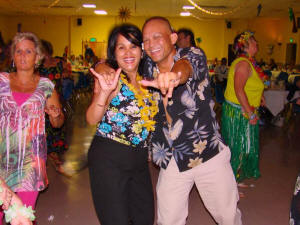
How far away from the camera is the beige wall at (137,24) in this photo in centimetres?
1788

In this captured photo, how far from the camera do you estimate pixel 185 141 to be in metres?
1.97

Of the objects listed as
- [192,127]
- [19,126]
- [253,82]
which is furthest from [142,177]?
[253,82]

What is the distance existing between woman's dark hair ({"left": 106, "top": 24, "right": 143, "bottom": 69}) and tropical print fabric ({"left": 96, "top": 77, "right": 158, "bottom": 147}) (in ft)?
0.62

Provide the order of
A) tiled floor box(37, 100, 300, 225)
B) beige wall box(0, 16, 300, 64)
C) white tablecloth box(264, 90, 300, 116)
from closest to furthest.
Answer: tiled floor box(37, 100, 300, 225)
white tablecloth box(264, 90, 300, 116)
beige wall box(0, 16, 300, 64)

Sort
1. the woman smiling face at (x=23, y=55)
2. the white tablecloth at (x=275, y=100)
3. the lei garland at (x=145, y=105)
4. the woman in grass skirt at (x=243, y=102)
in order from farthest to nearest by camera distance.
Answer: the white tablecloth at (x=275, y=100) < the woman in grass skirt at (x=243, y=102) < the woman smiling face at (x=23, y=55) < the lei garland at (x=145, y=105)

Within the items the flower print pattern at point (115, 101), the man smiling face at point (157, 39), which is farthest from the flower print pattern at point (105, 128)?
the man smiling face at point (157, 39)

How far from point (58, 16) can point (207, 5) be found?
29.2 ft

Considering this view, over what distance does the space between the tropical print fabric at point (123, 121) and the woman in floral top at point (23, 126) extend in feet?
1.64

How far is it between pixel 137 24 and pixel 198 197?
1541cm

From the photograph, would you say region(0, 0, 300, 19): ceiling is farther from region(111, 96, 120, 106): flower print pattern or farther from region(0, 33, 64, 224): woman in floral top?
region(111, 96, 120, 106): flower print pattern

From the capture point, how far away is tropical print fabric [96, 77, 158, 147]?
77.1 inches

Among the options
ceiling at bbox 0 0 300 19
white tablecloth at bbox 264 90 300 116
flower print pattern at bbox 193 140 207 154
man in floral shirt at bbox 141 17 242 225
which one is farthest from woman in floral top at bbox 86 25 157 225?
ceiling at bbox 0 0 300 19

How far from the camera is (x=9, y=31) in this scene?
18.8m

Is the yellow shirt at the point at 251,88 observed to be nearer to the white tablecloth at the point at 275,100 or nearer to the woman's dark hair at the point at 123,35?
the woman's dark hair at the point at 123,35
